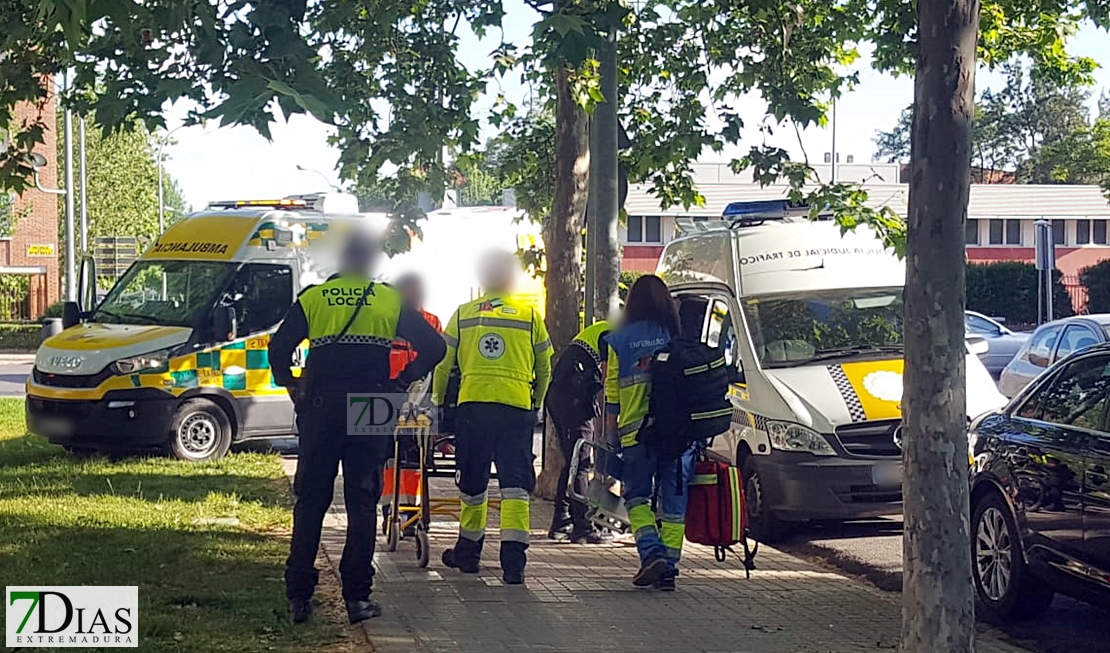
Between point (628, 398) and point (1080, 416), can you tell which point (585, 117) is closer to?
point (628, 398)

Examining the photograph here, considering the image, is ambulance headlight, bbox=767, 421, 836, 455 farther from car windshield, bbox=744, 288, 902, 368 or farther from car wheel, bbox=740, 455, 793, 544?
car windshield, bbox=744, 288, 902, 368

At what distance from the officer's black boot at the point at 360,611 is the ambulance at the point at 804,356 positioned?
13.4 ft

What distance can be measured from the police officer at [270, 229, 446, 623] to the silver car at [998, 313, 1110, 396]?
35.3ft

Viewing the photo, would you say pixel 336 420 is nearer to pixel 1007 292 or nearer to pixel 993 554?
pixel 993 554

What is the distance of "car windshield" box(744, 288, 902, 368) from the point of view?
11438 millimetres

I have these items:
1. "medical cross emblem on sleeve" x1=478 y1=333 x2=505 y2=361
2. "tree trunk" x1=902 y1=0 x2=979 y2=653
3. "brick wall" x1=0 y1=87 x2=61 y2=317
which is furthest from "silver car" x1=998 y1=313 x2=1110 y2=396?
"brick wall" x1=0 y1=87 x2=61 y2=317

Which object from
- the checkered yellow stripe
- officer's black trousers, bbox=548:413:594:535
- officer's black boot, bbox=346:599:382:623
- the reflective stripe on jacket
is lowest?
officer's black boot, bbox=346:599:382:623

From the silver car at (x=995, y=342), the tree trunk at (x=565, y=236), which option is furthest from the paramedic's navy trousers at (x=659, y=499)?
the silver car at (x=995, y=342)

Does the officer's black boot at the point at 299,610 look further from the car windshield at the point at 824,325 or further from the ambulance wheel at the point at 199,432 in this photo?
the ambulance wheel at the point at 199,432

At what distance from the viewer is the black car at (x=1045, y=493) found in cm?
726

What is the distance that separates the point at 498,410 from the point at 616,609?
56.5 inches

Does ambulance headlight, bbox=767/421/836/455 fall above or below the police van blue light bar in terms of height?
below

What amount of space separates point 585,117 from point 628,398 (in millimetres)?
4051

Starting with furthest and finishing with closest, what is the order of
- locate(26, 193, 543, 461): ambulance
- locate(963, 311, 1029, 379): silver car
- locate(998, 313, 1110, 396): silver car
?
locate(963, 311, 1029, 379): silver car < locate(998, 313, 1110, 396): silver car < locate(26, 193, 543, 461): ambulance
